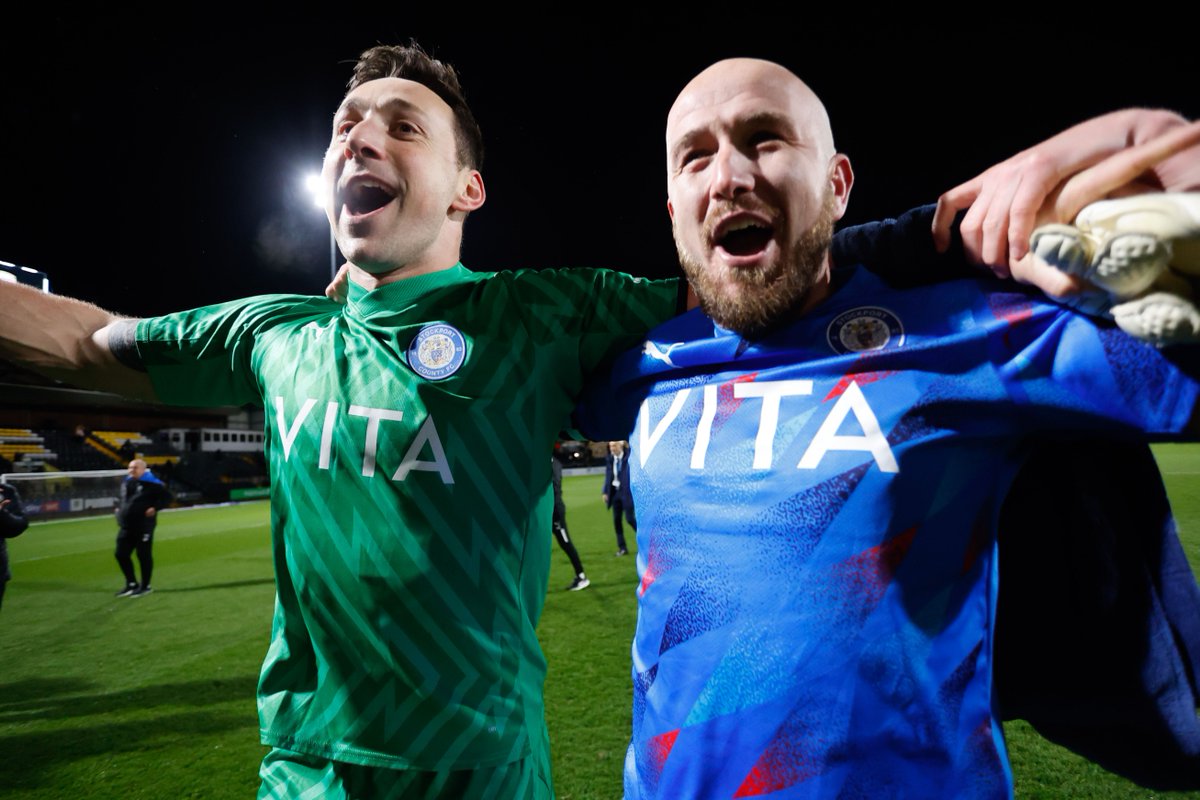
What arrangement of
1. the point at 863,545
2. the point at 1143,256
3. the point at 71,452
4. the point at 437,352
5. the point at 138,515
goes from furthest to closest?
1. the point at 71,452
2. the point at 138,515
3. the point at 437,352
4. the point at 863,545
5. the point at 1143,256

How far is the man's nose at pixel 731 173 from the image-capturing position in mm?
1351

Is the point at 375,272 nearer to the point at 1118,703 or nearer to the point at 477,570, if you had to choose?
the point at 477,570

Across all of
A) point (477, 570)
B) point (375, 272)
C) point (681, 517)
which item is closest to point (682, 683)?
point (681, 517)

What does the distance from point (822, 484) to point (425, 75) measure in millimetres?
1630

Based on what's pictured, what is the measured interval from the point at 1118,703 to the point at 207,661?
692cm

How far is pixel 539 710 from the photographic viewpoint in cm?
170

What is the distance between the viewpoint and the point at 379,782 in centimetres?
149

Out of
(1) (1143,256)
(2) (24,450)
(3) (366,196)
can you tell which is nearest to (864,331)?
(1) (1143,256)

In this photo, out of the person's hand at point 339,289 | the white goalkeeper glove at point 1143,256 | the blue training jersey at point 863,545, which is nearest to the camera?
the white goalkeeper glove at point 1143,256

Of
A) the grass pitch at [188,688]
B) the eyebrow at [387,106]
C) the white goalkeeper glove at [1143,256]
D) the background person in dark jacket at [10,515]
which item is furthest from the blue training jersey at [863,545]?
the background person in dark jacket at [10,515]

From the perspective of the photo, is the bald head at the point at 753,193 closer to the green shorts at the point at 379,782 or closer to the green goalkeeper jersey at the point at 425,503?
the green goalkeeper jersey at the point at 425,503

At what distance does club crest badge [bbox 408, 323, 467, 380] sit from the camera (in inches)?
64.9

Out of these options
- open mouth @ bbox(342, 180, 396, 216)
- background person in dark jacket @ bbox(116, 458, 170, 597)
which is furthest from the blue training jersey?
background person in dark jacket @ bbox(116, 458, 170, 597)

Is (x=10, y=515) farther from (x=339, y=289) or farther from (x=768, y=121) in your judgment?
(x=768, y=121)
